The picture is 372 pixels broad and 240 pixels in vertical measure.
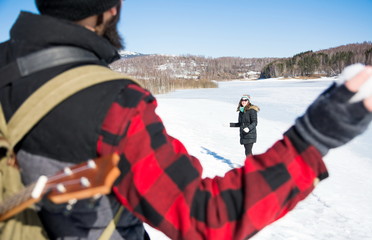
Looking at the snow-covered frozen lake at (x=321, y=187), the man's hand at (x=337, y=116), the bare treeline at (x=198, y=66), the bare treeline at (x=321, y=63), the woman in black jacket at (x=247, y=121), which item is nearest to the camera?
the man's hand at (x=337, y=116)

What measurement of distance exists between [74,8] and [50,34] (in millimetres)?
112

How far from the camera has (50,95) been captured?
28.0 inches

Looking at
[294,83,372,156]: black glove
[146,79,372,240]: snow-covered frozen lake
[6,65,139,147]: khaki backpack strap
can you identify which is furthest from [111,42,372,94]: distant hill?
[294,83,372,156]: black glove

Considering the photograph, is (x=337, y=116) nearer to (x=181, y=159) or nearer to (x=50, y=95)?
(x=181, y=159)

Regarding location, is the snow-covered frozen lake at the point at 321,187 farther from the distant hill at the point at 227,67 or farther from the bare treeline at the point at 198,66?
the bare treeline at the point at 198,66

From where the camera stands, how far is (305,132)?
2.20ft

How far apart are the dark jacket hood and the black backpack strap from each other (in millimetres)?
22

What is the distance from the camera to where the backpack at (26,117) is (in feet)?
2.32

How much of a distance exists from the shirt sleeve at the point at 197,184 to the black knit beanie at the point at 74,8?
0.34m

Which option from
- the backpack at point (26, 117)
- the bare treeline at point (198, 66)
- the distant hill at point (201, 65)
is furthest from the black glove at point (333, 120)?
the distant hill at point (201, 65)

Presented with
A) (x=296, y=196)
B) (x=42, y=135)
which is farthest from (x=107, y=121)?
(x=296, y=196)

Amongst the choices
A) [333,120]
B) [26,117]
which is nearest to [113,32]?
[26,117]

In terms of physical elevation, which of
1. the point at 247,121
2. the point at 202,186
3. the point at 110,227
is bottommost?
the point at 247,121

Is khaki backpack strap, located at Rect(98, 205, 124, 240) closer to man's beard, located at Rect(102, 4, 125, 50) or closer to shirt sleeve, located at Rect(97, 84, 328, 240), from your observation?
shirt sleeve, located at Rect(97, 84, 328, 240)
